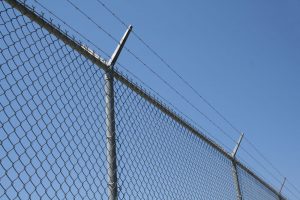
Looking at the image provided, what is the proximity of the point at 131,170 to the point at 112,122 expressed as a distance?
424 millimetres

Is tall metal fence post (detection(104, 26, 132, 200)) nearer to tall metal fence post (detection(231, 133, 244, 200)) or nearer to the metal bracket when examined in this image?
the metal bracket

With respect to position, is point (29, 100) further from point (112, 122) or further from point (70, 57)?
point (112, 122)

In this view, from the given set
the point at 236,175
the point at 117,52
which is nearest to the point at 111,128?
the point at 117,52

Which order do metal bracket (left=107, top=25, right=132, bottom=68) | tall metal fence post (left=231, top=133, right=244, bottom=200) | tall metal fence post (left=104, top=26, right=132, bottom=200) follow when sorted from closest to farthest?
1. tall metal fence post (left=104, top=26, right=132, bottom=200)
2. metal bracket (left=107, top=25, right=132, bottom=68)
3. tall metal fence post (left=231, top=133, right=244, bottom=200)

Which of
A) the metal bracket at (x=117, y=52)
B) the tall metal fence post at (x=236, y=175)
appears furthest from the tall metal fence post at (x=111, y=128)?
the tall metal fence post at (x=236, y=175)

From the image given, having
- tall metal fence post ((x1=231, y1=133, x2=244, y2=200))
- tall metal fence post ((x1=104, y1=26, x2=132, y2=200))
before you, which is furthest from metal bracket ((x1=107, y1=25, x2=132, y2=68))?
tall metal fence post ((x1=231, y1=133, x2=244, y2=200))

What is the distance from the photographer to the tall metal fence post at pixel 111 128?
117 inches

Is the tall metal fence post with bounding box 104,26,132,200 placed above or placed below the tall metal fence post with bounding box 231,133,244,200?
below

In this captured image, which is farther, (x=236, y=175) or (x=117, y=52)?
(x=236, y=175)

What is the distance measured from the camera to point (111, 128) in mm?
3131

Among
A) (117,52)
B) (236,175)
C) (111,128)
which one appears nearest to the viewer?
(111,128)

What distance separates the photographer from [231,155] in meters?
5.48

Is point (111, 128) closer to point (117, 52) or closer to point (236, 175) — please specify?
point (117, 52)

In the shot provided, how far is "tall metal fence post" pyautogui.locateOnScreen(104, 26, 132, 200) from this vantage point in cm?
297
